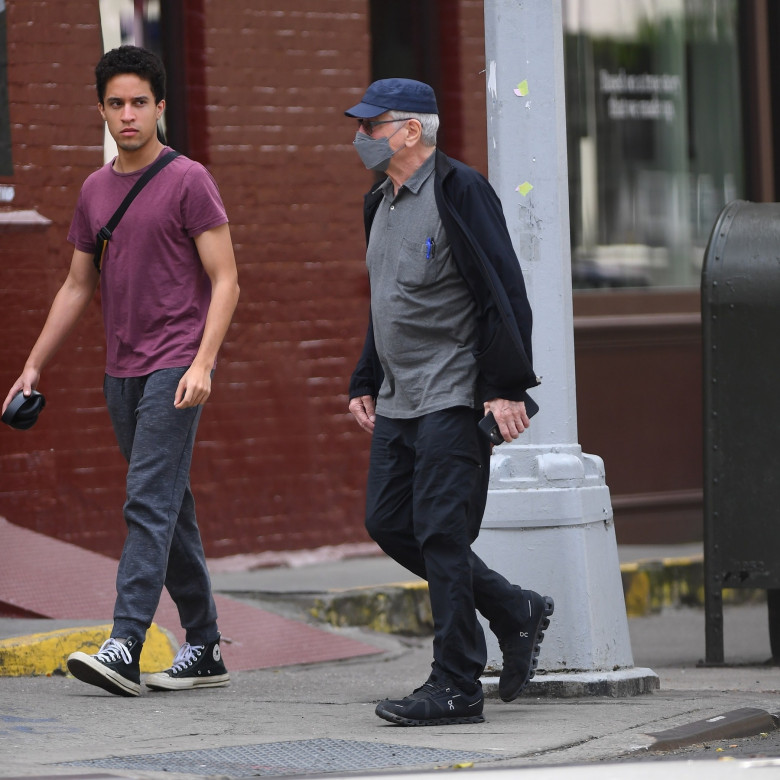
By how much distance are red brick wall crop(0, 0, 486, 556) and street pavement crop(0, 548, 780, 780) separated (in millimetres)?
1715

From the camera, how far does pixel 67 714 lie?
5.11 meters

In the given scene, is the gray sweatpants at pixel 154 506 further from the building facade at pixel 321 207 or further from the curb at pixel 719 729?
the building facade at pixel 321 207

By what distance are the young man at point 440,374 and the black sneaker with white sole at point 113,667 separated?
908 millimetres

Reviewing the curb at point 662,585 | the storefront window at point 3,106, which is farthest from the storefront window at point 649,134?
the storefront window at point 3,106

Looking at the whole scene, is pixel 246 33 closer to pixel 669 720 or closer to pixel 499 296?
pixel 499 296

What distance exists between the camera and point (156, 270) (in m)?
5.64

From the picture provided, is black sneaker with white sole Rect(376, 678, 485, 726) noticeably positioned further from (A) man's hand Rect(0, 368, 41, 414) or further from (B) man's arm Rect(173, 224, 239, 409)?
(A) man's hand Rect(0, 368, 41, 414)

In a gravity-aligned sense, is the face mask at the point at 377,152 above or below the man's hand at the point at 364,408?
above

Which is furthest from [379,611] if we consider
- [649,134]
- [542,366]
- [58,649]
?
[649,134]

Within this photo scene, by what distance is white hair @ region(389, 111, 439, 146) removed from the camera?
5165mm

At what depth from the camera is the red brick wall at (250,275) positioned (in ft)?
27.0

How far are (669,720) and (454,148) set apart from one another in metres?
5.40

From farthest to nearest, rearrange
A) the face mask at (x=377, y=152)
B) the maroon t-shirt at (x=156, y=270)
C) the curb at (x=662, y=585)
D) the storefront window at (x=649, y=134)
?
the storefront window at (x=649, y=134) → the curb at (x=662, y=585) → the maroon t-shirt at (x=156, y=270) → the face mask at (x=377, y=152)

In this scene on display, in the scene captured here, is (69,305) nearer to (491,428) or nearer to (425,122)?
(425,122)
